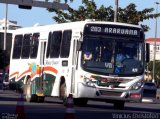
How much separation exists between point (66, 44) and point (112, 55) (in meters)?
2.35

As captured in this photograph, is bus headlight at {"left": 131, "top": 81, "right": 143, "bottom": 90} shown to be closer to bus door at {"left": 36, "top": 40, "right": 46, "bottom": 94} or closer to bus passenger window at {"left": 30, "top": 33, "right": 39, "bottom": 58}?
bus door at {"left": 36, "top": 40, "right": 46, "bottom": 94}

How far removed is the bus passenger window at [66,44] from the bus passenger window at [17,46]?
5.31 m

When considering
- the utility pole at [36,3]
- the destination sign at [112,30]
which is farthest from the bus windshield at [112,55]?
the utility pole at [36,3]

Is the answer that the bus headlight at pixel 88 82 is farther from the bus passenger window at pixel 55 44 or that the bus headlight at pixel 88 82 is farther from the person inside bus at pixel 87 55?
the bus passenger window at pixel 55 44

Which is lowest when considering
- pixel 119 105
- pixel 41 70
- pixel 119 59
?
pixel 119 105

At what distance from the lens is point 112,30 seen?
26547 millimetres

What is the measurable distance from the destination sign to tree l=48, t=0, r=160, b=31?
20514 mm

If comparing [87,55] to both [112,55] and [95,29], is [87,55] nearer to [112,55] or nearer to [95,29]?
[112,55]

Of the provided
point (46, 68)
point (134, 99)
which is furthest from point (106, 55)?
point (46, 68)

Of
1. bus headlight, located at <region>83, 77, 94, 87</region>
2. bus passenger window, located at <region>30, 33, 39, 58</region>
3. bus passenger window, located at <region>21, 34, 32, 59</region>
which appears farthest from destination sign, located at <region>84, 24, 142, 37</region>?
bus passenger window, located at <region>21, 34, 32, 59</region>

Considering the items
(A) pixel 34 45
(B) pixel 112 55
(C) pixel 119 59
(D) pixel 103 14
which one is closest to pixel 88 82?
(B) pixel 112 55

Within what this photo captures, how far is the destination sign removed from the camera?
26216 millimetres

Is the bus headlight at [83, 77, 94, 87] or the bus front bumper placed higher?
the bus headlight at [83, 77, 94, 87]

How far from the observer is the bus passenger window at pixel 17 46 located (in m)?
32.8
